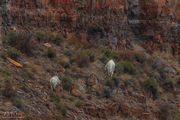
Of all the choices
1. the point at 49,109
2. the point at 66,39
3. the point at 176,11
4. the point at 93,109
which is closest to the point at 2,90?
the point at 49,109

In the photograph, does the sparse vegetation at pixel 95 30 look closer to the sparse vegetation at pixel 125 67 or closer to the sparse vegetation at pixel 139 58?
the sparse vegetation at pixel 125 67

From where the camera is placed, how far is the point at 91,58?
36125mm

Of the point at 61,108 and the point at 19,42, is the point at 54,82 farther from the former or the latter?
the point at 19,42

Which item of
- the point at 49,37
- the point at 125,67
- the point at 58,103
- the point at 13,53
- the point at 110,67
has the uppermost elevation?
the point at 49,37

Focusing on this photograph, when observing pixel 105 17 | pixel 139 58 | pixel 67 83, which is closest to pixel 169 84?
pixel 139 58

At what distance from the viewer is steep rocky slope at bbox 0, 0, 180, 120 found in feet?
104

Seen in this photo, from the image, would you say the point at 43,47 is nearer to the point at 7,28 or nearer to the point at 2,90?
the point at 7,28

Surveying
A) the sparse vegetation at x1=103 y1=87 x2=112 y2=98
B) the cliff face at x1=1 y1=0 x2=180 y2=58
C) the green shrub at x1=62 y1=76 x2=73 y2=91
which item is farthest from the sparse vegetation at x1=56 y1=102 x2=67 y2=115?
the cliff face at x1=1 y1=0 x2=180 y2=58

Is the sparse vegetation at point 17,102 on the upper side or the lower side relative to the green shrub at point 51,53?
lower

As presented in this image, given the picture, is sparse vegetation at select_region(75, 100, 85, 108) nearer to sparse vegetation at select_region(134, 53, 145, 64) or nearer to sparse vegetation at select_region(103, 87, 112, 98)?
sparse vegetation at select_region(103, 87, 112, 98)

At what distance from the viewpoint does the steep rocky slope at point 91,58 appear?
31562 mm

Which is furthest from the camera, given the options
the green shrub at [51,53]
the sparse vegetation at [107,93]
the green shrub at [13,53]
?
the green shrub at [51,53]

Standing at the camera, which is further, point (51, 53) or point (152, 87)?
point (152, 87)

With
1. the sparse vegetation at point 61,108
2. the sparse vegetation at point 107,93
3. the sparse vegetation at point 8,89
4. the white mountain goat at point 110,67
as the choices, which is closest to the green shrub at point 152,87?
the white mountain goat at point 110,67
